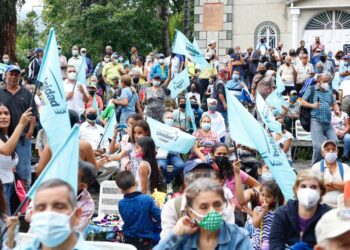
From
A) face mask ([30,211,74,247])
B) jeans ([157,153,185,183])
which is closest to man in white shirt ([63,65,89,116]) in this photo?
jeans ([157,153,185,183])

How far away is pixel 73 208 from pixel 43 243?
0.78 ft

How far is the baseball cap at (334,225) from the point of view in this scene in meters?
3.89

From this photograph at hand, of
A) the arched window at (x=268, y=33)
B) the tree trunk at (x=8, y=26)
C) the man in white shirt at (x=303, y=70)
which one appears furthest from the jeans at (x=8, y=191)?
the arched window at (x=268, y=33)

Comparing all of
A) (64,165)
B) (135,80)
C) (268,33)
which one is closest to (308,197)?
(64,165)

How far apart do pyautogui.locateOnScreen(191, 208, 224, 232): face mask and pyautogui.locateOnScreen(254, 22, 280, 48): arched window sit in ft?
93.6

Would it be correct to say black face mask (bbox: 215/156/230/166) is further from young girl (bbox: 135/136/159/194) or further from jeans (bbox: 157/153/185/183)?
jeans (bbox: 157/153/185/183)

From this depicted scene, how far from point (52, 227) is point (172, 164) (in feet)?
28.7

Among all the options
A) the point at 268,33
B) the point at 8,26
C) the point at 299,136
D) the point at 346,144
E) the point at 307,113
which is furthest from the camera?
the point at 268,33

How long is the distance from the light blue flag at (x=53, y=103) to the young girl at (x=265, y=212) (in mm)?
1896

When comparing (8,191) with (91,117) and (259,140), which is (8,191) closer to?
(259,140)

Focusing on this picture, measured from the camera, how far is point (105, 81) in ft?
72.7

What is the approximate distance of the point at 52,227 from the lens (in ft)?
Result: 13.6

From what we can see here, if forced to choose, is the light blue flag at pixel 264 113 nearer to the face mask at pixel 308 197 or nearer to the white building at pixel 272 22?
the face mask at pixel 308 197

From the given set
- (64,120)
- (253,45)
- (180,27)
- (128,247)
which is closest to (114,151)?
(64,120)
